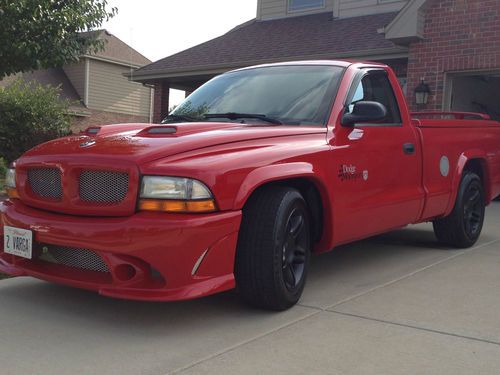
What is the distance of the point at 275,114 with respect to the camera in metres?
4.36

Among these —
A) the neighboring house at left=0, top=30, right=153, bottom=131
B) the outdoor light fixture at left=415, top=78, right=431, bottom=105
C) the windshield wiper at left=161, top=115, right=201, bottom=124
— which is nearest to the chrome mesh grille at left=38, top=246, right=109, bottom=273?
the windshield wiper at left=161, top=115, right=201, bottom=124

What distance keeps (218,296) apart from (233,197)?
41.0 inches

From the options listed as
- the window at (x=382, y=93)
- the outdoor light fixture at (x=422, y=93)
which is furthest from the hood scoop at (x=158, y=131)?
the outdoor light fixture at (x=422, y=93)

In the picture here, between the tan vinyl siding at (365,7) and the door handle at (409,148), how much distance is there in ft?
33.5

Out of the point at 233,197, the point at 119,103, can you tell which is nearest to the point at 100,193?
the point at 233,197

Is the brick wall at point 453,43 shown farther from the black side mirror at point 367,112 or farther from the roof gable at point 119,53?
the roof gable at point 119,53

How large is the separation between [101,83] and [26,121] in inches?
430

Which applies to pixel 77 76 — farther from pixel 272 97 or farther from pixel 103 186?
pixel 103 186

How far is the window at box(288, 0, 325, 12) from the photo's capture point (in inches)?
642

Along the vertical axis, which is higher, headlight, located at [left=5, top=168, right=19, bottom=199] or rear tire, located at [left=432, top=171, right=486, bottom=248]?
headlight, located at [left=5, top=168, right=19, bottom=199]

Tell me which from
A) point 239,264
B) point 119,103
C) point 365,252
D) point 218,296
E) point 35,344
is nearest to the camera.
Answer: point 35,344

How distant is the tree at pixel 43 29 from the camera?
1030 cm

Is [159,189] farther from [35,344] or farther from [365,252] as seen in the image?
[365,252]

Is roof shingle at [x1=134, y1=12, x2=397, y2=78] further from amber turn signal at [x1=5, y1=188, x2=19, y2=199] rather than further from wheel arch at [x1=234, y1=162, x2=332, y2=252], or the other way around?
amber turn signal at [x1=5, y1=188, x2=19, y2=199]
